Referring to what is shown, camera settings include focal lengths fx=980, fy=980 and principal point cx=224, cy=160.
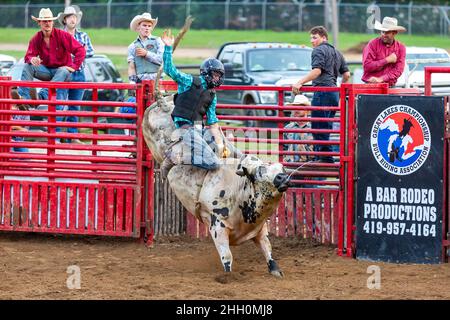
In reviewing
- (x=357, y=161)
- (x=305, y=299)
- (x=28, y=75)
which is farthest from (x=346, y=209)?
(x=28, y=75)

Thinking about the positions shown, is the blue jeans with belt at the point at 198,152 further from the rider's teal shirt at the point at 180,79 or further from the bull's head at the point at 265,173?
the bull's head at the point at 265,173

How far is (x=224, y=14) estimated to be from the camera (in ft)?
157

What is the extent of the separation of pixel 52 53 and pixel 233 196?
4470 millimetres

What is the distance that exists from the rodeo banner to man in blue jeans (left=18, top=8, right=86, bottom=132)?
14.2ft

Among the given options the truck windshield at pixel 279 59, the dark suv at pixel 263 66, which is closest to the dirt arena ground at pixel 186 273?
the dark suv at pixel 263 66

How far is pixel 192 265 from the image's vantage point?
9398 mm

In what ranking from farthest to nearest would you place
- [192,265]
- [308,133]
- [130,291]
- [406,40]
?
[406,40] < [308,133] < [192,265] < [130,291]

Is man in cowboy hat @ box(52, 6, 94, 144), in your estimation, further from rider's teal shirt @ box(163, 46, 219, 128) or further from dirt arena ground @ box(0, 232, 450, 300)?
rider's teal shirt @ box(163, 46, 219, 128)

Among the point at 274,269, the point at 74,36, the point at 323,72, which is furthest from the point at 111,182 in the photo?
the point at 74,36

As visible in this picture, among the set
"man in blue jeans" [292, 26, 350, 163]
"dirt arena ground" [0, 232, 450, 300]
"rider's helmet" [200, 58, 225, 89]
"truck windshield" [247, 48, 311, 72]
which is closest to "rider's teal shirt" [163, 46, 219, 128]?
"rider's helmet" [200, 58, 225, 89]

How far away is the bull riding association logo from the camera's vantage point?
9273 mm

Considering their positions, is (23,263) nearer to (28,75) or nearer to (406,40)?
(28,75)

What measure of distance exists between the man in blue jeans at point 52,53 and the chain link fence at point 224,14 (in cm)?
3366

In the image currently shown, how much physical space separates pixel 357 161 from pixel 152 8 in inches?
1539
